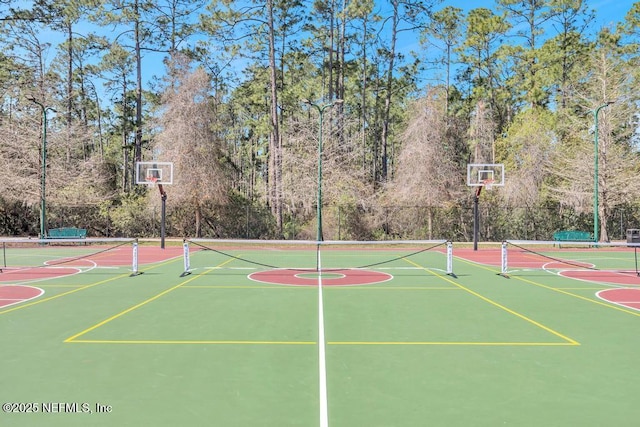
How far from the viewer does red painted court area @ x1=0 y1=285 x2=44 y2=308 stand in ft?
34.8

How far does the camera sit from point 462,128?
139 ft

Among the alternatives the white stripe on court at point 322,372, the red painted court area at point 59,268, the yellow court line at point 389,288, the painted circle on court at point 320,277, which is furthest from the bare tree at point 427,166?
the white stripe on court at point 322,372

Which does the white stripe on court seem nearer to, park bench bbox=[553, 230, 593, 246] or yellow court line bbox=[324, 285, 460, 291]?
yellow court line bbox=[324, 285, 460, 291]

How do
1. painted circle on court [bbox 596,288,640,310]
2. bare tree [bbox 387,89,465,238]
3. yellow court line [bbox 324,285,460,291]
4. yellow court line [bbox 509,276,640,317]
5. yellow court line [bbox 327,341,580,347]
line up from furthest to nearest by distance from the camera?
1. bare tree [bbox 387,89,465,238]
2. yellow court line [bbox 324,285,460,291]
3. painted circle on court [bbox 596,288,640,310]
4. yellow court line [bbox 509,276,640,317]
5. yellow court line [bbox 327,341,580,347]

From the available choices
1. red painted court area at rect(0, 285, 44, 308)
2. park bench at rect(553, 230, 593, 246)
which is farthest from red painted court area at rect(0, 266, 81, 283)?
park bench at rect(553, 230, 593, 246)

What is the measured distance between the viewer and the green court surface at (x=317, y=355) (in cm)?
480

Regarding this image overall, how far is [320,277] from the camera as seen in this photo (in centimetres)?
1505

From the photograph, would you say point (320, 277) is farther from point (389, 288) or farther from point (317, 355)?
point (317, 355)

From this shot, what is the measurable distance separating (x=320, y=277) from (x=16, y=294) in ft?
27.6

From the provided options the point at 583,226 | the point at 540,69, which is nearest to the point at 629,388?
the point at 583,226

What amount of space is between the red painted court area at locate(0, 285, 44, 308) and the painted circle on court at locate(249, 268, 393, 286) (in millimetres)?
5901

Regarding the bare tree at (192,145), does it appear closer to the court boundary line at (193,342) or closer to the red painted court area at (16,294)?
the red painted court area at (16,294)

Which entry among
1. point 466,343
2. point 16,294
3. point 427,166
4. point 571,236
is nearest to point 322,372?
point 466,343

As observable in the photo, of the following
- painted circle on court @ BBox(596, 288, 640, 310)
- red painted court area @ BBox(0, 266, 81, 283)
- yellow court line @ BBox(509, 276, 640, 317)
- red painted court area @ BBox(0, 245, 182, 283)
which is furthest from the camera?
red painted court area @ BBox(0, 245, 182, 283)
